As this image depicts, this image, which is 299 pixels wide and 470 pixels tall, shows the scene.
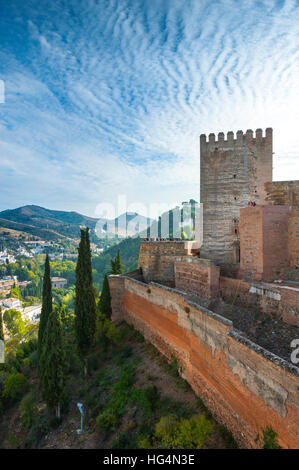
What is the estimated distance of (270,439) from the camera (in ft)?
15.4

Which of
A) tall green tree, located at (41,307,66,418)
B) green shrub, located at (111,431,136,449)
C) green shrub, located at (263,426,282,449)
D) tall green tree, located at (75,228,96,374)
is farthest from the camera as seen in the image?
tall green tree, located at (75,228,96,374)

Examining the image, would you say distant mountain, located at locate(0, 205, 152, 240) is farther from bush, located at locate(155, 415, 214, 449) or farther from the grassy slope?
bush, located at locate(155, 415, 214, 449)

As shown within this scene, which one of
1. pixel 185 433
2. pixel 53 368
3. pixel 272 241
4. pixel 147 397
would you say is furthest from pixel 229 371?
pixel 53 368

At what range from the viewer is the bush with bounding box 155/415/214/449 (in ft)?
19.5

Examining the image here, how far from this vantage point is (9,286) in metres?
85.8

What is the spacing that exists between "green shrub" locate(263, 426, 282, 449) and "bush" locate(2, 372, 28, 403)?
14.6 metres

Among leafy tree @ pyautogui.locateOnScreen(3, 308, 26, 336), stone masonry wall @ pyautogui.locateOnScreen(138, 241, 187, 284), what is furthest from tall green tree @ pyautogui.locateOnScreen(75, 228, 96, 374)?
leafy tree @ pyautogui.locateOnScreen(3, 308, 26, 336)

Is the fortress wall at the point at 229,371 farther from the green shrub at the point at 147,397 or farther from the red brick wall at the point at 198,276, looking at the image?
the red brick wall at the point at 198,276

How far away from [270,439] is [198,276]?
680 cm

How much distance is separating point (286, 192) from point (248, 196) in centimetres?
235

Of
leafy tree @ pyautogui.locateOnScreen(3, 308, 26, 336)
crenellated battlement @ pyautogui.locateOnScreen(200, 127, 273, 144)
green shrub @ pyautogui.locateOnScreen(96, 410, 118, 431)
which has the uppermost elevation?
crenellated battlement @ pyautogui.locateOnScreen(200, 127, 273, 144)

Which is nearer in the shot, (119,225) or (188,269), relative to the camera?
(188,269)
